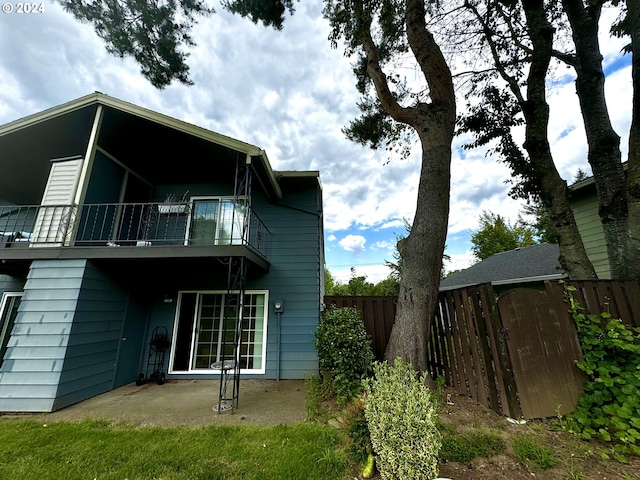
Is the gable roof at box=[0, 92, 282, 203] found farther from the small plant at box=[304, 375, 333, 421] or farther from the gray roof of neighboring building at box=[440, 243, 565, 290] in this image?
the gray roof of neighboring building at box=[440, 243, 565, 290]

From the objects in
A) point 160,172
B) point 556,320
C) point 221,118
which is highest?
point 221,118

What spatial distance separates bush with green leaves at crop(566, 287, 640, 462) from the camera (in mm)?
2682

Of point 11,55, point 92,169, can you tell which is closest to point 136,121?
point 92,169

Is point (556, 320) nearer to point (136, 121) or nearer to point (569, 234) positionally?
point (569, 234)

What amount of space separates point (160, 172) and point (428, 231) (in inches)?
273

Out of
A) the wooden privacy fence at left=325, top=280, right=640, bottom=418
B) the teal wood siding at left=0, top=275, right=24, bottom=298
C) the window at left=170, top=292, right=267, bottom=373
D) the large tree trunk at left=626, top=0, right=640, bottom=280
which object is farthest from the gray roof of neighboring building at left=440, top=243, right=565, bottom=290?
the teal wood siding at left=0, top=275, right=24, bottom=298

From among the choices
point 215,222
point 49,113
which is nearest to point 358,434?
point 215,222

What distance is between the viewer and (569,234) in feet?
15.8

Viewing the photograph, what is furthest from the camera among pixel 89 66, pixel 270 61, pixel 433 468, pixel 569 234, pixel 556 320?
pixel 270 61

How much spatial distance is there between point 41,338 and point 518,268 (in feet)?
45.8

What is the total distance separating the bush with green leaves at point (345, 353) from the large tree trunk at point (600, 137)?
4331 millimetres

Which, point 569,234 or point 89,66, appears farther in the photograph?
point 89,66

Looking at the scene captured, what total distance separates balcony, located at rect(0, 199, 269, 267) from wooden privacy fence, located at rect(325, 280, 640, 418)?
4.01 m

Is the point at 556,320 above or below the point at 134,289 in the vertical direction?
below
